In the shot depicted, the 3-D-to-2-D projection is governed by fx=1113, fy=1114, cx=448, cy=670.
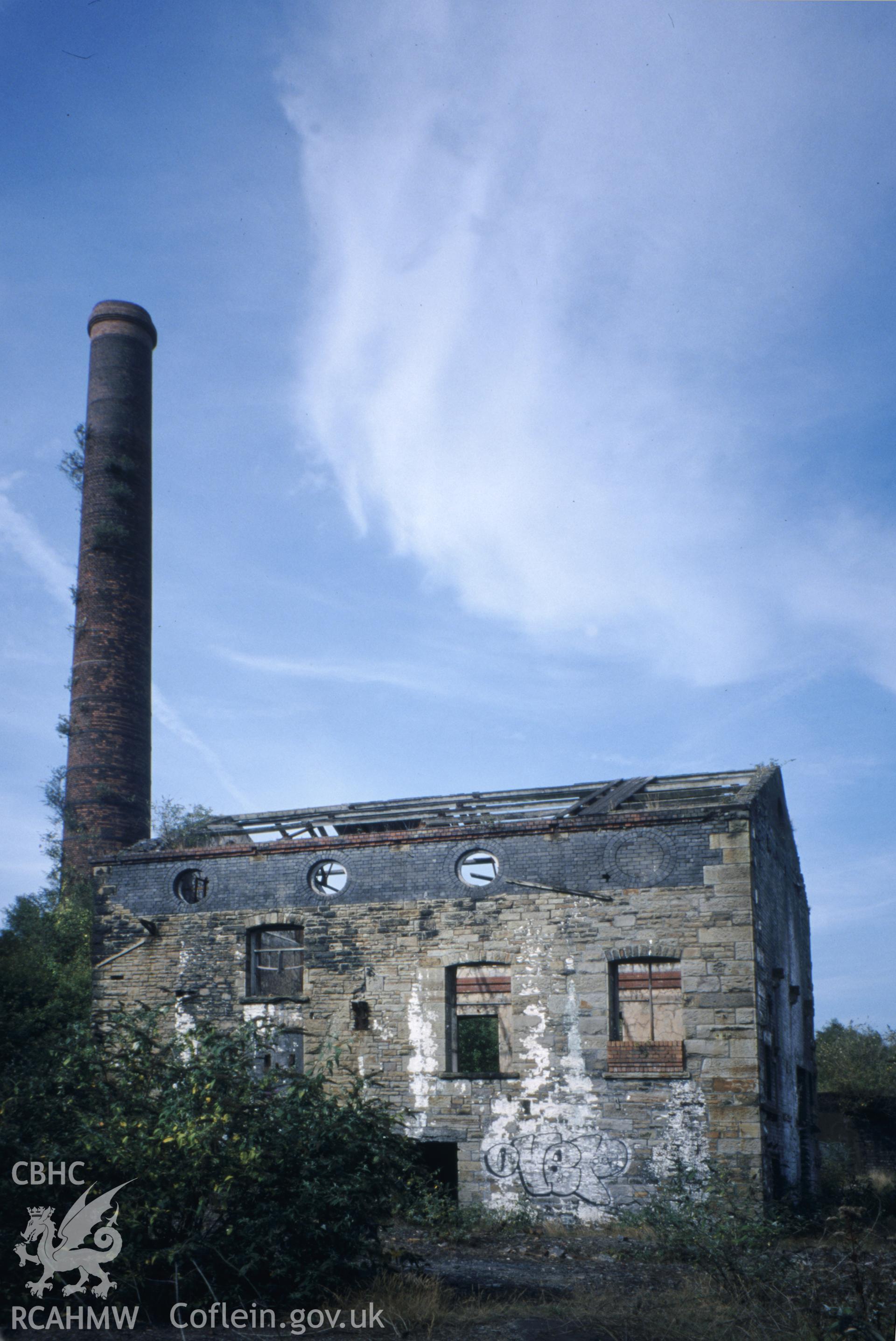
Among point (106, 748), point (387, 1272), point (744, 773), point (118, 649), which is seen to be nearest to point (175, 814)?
point (106, 748)

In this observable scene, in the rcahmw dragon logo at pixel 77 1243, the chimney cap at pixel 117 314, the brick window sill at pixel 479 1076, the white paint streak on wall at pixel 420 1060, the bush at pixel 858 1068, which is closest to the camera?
the rcahmw dragon logo at pixel 77 1243

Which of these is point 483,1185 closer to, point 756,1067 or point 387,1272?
point 756,1067

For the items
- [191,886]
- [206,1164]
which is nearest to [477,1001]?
[191,886]

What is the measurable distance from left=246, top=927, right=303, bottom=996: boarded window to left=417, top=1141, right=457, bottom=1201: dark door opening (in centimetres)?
309

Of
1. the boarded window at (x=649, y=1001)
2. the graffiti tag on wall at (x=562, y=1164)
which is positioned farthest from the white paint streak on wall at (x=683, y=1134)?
the boarded window at (x=649, y=1001)

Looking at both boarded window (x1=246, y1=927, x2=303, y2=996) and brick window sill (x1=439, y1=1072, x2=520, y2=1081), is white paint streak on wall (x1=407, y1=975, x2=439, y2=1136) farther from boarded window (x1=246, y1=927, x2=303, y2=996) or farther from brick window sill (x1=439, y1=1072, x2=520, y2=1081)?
boarded window (x1=246, y1=927, x2=303, y2=996)

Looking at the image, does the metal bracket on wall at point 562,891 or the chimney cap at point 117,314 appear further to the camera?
the chimney cap at point 117,314

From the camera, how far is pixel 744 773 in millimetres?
18188

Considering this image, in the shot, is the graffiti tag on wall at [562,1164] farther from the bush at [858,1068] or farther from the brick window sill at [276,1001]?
the bush at [858,1068]

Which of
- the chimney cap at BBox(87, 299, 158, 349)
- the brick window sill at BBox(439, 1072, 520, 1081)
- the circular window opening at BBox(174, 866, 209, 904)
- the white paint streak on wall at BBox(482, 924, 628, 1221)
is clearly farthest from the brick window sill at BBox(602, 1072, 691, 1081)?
the chimney cap at BBox(87, 299, 158, 349)

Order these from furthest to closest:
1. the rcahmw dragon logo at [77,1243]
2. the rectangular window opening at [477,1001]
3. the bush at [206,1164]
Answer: the rectangular window opening at [477,1001], the bush at [206,1164], the rcahmw dragon logo at [77,1243]

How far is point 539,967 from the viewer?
16.3 m

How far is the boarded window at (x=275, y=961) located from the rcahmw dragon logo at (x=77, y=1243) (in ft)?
28.9

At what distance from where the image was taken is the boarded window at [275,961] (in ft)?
58.3
